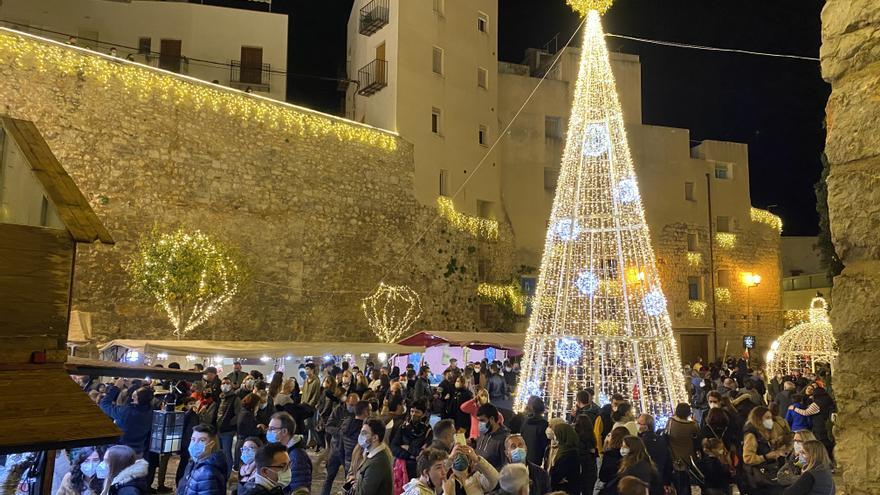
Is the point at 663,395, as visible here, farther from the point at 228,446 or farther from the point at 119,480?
the point at 119,480

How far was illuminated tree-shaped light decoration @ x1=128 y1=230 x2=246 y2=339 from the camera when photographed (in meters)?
16.5

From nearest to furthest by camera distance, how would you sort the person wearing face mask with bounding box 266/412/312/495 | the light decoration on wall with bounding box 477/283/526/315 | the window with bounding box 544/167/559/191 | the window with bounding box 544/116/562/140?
the person wearing face mask with bounding box 266/412/312/495 → the light decoration on wall with bounding box 477/283/526/315 → the window with bounding box 544/167/559/191 → the window with bounding box 544/116/562/140

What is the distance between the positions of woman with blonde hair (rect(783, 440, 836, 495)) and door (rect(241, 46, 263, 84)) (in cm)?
2107

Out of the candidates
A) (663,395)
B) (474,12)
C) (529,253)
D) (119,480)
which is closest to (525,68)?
(474,12)

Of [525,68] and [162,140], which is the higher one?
[525,68]

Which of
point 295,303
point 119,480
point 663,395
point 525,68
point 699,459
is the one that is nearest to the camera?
point 119,480

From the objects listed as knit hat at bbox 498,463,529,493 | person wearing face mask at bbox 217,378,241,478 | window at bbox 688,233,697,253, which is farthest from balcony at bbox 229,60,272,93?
knit hat at bbox 498,463,529,493

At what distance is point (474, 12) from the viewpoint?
25.3 metres

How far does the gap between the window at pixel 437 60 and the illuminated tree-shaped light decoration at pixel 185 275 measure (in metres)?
9.68

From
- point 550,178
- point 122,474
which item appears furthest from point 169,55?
point 122,474

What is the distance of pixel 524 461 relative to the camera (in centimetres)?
543

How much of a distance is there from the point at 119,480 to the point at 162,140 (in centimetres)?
1428

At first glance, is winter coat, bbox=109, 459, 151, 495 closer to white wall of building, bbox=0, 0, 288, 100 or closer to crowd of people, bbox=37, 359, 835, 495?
crowd of people, bbox=37, 359, 835, 495

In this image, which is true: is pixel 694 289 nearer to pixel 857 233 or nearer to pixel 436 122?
pixel 436 122
